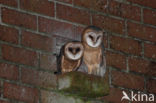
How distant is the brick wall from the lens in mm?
3951

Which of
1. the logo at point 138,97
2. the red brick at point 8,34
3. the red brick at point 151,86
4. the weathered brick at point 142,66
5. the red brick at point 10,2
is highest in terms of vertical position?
the red brick at point 10,2

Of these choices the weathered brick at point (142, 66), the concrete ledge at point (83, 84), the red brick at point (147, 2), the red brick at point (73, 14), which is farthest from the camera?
the red brick at point (147, 2)

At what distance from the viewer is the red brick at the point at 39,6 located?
4.11m

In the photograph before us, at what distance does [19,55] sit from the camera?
157 inches

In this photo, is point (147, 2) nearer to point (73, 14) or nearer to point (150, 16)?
point (150, 16)

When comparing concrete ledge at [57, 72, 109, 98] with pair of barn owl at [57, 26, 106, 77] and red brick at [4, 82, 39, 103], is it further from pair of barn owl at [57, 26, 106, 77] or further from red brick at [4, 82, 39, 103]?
red brick at [4, 82, 39, 103]

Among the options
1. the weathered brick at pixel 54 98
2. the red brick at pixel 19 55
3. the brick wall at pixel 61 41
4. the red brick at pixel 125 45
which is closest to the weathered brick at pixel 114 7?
the brick wall at pixel 61 41

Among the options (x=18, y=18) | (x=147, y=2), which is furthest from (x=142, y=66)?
(x=18, y=18)

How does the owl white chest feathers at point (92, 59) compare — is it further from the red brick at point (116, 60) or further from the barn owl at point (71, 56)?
the red brick at point (116, 60)

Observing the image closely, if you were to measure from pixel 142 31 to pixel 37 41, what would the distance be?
0.78m

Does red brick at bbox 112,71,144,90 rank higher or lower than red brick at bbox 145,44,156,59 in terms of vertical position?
lower

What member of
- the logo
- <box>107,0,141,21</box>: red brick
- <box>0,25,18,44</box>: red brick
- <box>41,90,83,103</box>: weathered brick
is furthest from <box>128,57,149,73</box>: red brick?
<box>0,25,18,44</box>: red brick

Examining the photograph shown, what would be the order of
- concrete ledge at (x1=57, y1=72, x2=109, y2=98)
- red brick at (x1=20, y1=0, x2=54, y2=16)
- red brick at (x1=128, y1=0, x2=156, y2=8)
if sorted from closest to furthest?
concrete ledge at (x1=57, y1=72, x2=109, y2=98) < red brick at (x1=20, y1=0, x2=54, y2=16) < red brick at (x1=128, y1=0, x2=156, y2=8)

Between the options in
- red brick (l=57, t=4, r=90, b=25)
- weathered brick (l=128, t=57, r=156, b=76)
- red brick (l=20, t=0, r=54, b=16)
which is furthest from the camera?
weathered brick (l=128, t=57, r=156, b=76)
